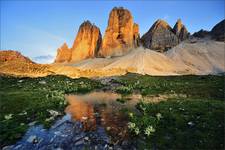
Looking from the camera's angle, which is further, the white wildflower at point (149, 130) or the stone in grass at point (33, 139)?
the white wildflower at point (149, 130)

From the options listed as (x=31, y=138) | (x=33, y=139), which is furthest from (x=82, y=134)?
(x=31, y=138)

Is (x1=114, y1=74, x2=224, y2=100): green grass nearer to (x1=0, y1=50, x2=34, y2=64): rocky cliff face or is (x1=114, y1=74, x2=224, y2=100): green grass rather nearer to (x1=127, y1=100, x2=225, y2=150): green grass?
(x1=127, y1=100, x2=225, y2=150): green grass

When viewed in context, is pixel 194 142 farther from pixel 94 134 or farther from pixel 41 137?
pixel 41 137

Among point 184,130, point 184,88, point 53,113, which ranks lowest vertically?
point 184,130

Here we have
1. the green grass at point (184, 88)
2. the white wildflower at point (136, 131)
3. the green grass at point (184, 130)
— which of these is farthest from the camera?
the green grass at point (184, 88)

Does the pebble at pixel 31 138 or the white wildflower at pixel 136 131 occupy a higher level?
the white wildflower at pixel 136 131

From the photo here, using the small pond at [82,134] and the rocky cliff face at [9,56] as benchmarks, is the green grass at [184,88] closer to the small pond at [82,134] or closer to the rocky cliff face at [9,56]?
the small pond at [82,134]

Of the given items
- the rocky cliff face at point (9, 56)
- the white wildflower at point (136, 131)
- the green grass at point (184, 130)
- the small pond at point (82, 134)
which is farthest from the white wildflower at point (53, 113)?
the rocky cliff face at point (9, 56)

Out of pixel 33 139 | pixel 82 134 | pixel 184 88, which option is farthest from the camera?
pixel 184 88

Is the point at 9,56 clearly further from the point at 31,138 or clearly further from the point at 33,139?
the point at 33,139

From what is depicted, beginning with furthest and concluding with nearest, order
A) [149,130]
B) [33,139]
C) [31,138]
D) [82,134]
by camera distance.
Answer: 1. [82,134]
2. [149,130]
3. [31,138]
4. [33,139]

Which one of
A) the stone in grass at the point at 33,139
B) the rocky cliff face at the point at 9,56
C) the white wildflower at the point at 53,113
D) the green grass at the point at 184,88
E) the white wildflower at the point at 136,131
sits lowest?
the stone in grass at the point at 33,139

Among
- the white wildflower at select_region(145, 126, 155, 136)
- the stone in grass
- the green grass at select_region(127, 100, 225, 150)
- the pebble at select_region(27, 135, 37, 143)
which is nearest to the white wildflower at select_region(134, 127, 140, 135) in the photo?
the green grass at select_region(127, 100, 225, 150)

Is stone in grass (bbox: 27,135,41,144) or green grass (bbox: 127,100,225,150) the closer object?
green grass (bbox: 127,100,225,150)
